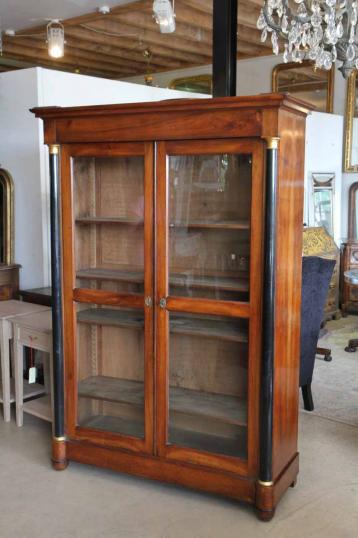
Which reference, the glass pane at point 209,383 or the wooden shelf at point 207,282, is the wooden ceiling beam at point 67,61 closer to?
the wooden shelf at point 207,282

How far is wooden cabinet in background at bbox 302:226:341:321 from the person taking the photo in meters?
6.04

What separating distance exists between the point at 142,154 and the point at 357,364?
9.78 ft

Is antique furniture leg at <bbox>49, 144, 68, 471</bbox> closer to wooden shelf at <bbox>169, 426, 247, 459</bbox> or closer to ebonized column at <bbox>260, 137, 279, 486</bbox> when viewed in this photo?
wooden shelf at <bbox>169, 426, 247, 459</bbox>

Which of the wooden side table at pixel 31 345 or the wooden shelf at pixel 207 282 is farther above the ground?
the wooden shelf at pixel 207 282

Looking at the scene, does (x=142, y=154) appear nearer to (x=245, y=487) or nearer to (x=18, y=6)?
(x=245, y=487)

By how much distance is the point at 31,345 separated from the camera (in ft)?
11.7

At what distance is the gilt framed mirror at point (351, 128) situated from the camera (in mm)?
6766

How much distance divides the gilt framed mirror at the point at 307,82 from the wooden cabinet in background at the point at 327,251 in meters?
1.57

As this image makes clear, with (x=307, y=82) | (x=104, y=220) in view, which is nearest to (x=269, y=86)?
(x=307, y=82)

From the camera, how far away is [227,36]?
128 inches

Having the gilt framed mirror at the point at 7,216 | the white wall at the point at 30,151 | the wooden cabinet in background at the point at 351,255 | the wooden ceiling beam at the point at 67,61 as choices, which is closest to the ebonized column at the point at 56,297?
the white wall at the point at 30,151

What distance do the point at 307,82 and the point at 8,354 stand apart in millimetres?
5072

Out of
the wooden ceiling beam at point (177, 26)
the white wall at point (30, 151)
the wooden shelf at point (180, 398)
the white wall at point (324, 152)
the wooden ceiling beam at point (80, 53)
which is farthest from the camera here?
the wooden ceiling beam at point (80, 53)

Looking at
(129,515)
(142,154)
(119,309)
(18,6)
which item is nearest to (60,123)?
(142,154)
